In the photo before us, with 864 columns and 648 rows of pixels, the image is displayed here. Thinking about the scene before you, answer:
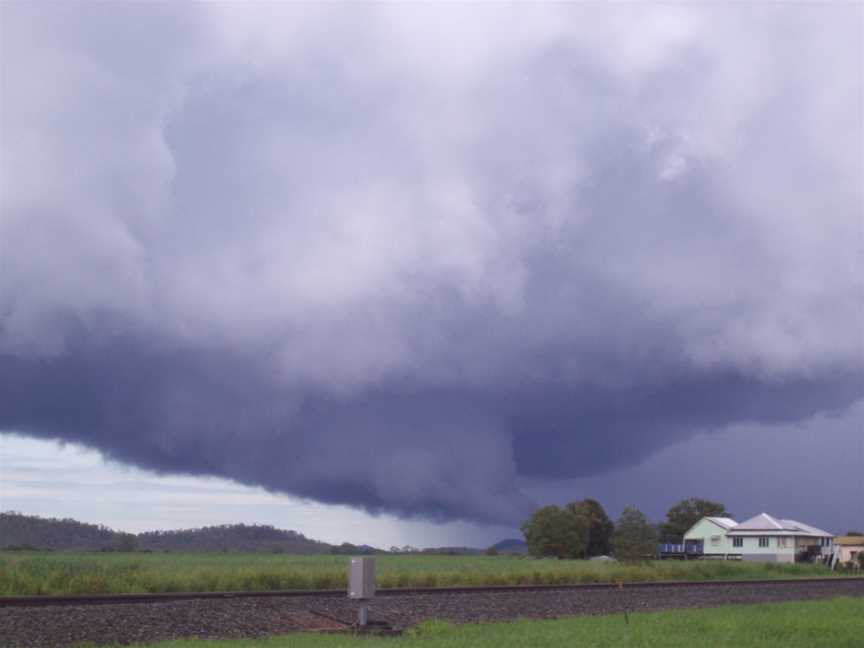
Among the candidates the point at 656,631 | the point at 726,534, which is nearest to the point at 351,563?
the point at 656,631

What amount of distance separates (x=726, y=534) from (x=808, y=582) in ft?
229

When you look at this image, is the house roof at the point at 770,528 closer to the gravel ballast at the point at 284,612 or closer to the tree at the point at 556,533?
the tree at the point at 556,533

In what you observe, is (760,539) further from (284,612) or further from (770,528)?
(284,612)

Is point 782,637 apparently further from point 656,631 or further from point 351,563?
point 351,563

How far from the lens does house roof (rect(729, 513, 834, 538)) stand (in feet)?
374

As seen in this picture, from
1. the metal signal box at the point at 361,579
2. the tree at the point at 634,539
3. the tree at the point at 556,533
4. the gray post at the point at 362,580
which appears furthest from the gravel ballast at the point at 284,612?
the tree at the point at 556,533

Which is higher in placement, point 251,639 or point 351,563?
point 351,563

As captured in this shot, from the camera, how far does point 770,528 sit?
114500mm

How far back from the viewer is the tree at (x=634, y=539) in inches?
2911

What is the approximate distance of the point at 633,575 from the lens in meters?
60.0

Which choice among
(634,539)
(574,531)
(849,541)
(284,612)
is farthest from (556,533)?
(284,612)

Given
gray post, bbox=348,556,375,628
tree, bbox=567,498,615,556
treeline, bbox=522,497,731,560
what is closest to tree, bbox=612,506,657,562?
treeline, bbox=522,497,731,560

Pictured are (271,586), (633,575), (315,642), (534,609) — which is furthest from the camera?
(633,575)

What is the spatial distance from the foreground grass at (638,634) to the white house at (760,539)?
85415mm
